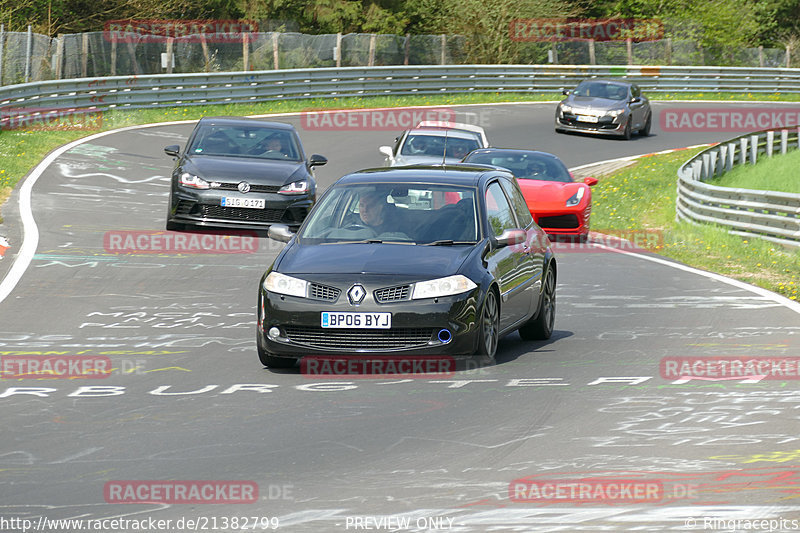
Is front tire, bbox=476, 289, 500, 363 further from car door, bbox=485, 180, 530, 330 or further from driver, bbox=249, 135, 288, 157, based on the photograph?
driver, bbox=249, 135, 288, 157

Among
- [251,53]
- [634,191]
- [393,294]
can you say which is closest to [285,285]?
[393,294]

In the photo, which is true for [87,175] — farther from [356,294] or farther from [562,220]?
[356,294]

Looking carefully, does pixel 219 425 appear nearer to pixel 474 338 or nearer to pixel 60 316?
pixel 474 338

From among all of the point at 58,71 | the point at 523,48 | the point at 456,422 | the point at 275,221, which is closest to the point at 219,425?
the point at 456,422

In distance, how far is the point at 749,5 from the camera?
66625mm

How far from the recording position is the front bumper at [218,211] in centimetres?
1833

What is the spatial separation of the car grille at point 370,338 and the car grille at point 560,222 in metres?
10.9

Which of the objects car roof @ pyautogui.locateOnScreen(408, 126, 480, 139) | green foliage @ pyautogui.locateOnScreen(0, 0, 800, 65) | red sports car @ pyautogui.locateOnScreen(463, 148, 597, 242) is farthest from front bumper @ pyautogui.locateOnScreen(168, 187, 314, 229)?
green foliage @ pyautogui.locateOnScreen(0, 0, 800, 65)

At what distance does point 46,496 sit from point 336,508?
138 cm

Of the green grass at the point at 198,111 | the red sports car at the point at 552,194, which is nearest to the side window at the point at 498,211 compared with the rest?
the red sports car at the point at 552,194

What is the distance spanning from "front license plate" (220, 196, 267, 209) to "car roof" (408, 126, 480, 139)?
6.83 metres

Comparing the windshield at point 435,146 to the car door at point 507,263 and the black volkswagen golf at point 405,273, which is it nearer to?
the black volkswagen golf at point 405,273

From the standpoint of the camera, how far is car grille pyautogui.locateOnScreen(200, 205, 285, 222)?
60.3 ft

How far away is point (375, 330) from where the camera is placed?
9742mm
